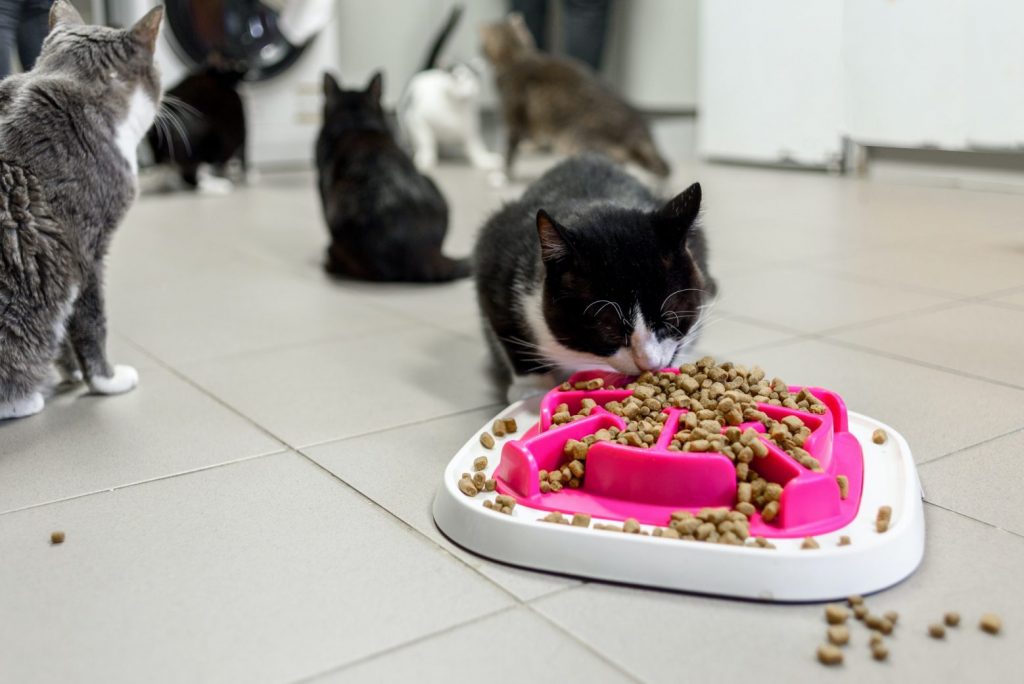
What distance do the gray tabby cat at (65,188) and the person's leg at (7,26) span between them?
25cm

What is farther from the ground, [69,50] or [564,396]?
[69,50]

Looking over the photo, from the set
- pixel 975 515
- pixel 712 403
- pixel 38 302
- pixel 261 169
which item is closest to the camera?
pixel 975 515

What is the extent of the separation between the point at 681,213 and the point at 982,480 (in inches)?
21.3

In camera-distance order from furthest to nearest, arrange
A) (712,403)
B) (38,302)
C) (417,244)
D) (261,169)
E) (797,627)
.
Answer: (261,169), (417,244), (38,302), (712,403), (797,627)

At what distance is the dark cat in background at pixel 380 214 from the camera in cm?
253

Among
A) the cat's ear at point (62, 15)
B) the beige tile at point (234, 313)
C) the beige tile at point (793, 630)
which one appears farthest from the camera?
the beige tile at point (234, 313)

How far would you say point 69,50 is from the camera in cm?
161

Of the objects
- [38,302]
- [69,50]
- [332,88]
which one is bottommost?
[38,302]

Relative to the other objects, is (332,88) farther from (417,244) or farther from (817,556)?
(817,556)

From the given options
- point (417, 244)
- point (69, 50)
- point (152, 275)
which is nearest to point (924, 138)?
point (417, 244)

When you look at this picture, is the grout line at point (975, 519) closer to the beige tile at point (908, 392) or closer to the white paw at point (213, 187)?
the beige tile at point (908, 392)

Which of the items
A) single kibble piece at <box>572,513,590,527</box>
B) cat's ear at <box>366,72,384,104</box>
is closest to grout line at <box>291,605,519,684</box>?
single kibble piece at <box>572,513,590,527</box>

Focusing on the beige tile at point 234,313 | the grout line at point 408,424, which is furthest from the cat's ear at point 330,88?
the grout line at point 408,424

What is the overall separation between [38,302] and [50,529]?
0.47 m
